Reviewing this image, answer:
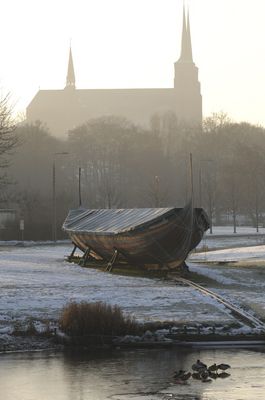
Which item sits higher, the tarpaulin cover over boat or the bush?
the tarpaulin cover over boat

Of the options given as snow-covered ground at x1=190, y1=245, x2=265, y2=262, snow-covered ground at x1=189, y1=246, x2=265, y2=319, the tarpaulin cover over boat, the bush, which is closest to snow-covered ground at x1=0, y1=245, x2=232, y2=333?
snow-covered ground at x1=189, y1=246, x2=265, y2=319

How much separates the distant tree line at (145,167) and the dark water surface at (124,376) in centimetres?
6530

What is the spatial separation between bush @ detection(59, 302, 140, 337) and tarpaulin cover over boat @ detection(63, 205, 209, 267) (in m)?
15.5

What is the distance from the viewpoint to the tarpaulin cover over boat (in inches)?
1315

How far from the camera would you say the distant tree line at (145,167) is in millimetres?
100506

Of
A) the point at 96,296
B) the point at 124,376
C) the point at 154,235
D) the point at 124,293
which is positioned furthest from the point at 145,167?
the point at 124,376

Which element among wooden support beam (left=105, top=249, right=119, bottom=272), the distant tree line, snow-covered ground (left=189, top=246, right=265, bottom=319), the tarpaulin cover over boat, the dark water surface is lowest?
the dark water surface

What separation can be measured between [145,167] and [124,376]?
11006cm

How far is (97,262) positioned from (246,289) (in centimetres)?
1354

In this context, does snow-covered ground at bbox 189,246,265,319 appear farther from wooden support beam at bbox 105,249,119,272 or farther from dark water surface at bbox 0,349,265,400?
dark water surface at bbox 0,349,265,400

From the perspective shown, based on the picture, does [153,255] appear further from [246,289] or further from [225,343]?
[225,343]

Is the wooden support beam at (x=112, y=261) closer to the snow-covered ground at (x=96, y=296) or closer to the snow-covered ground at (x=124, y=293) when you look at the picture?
the snow-covered ground at (x=124, y=293)

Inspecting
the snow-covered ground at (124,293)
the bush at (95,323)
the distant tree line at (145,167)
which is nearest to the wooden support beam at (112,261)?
the snow-covered ground at (124,293)

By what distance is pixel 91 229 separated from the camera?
40000 mm
